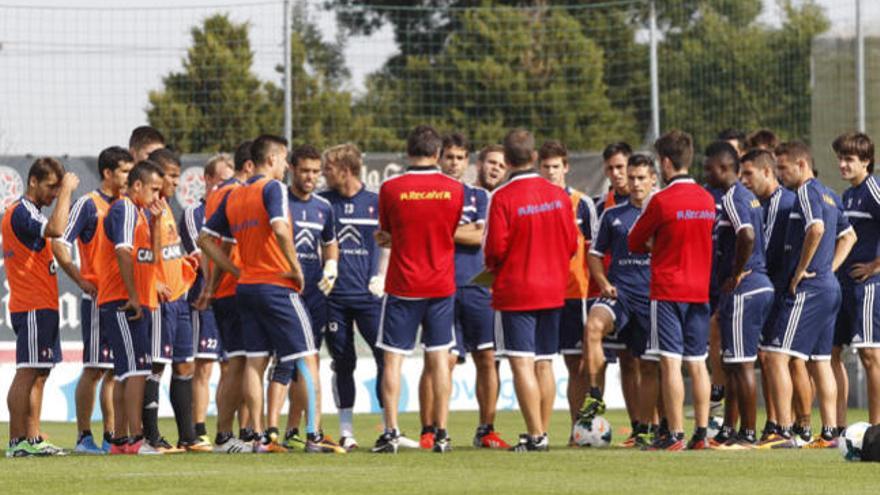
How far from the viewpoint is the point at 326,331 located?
48.9ft

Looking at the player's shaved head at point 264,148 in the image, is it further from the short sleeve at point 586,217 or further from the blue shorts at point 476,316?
the short sleeve at point 586,217

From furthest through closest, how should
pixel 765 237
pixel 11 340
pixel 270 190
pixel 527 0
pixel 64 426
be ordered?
pixel 527 0 < pixel 11 340 < pixel 64 426 < pixel 765 237 < pixel 270 190

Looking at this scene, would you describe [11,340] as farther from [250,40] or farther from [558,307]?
[558,307]

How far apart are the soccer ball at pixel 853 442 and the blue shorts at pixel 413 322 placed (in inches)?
116

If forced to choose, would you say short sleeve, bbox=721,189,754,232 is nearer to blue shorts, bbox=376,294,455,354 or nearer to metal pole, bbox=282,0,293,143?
blue shorts, bbox=376,294,455,354

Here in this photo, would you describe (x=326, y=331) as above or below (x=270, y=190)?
below

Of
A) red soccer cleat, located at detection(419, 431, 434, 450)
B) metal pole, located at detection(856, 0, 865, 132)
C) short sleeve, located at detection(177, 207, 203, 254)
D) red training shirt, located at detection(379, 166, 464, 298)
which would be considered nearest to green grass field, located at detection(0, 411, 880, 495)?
red soccer cleat, located at detection(419, 431, 434, 450)

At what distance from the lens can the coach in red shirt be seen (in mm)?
13336

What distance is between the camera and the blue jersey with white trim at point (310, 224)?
46.5ft

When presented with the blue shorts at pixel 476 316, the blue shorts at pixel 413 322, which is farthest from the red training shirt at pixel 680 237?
the blue shorts at pixel 476 316

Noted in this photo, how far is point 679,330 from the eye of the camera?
13.4m

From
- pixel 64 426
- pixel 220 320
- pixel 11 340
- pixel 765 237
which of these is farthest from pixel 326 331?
pixel 11 340

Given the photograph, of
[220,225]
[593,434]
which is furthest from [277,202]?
[593,434]

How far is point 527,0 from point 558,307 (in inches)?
1449
